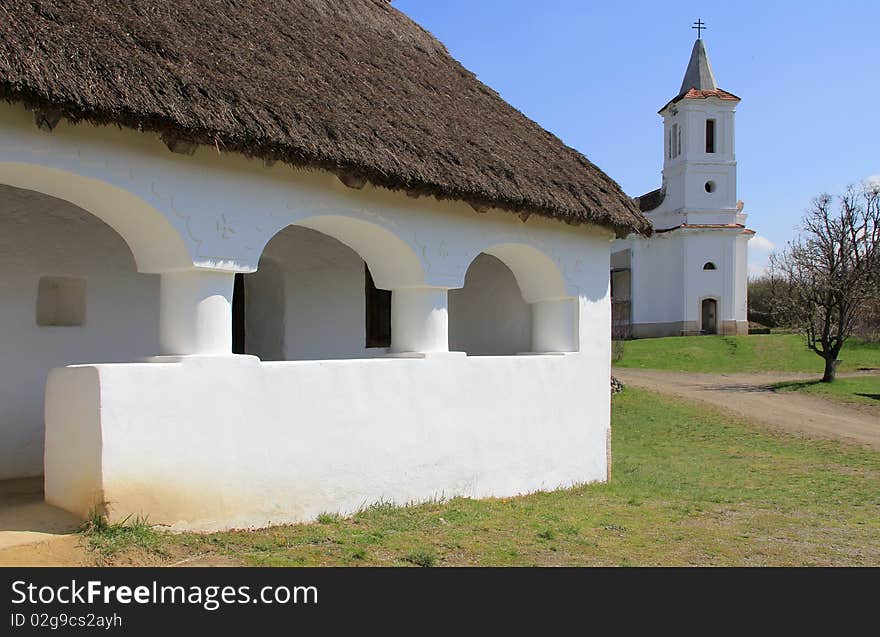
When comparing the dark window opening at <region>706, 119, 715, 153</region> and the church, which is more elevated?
the dark window opening at <region>706, 119, 715, 153</region>

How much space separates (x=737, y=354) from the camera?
98.8ft

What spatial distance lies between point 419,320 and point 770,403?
14.7 metres

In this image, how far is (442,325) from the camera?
25.8 feet

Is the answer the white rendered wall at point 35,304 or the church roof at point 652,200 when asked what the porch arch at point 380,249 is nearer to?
the white rendered wall at point 35,304

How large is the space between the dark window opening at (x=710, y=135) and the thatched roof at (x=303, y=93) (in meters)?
28.5

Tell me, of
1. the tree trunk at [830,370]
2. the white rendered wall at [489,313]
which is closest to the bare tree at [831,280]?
the tree trunk at [830,370]

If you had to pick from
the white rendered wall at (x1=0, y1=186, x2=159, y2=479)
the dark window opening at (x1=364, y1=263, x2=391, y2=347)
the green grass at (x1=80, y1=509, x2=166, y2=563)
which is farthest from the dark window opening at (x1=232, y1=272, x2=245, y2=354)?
the green grass at (x1=80, y1=509, x2=166, y2=563)

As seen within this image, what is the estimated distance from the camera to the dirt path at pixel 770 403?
53.7ft

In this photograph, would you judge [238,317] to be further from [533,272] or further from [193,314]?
[193,314]

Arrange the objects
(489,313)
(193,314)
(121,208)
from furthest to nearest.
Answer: (489,313) → (193,314) → (121,208)

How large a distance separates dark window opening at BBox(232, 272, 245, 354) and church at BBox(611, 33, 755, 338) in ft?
88.8

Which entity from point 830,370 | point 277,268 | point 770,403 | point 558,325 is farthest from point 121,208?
point 830,370

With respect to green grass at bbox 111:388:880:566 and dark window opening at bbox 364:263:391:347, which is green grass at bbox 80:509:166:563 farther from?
dark window opening at bbox 364:263:391:347

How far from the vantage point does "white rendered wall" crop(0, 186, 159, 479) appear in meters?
6.95
